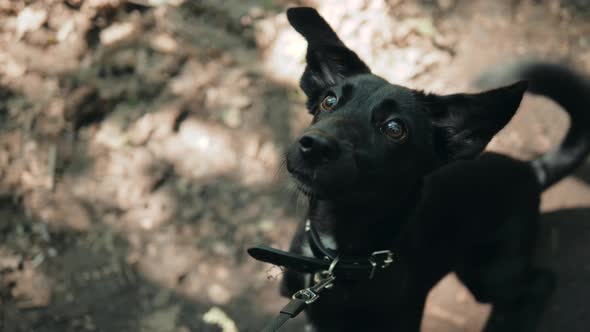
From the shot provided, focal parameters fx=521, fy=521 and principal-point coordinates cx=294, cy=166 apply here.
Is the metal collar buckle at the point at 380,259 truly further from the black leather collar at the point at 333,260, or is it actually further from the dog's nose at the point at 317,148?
the dog's nose at the point at 317,148

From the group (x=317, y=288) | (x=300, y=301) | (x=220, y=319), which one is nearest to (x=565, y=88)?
(x=317, y=288)

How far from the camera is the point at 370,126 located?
224 cm

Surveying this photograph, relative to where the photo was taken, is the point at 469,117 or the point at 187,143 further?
the point at 187,143

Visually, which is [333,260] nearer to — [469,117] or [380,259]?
[380,259]

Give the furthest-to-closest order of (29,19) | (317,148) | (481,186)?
(29,19) → (481,186) → (317,148)

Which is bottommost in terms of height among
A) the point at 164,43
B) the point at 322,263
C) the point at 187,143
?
the point at 322,263

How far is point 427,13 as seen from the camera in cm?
472

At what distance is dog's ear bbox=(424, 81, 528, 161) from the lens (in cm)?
212

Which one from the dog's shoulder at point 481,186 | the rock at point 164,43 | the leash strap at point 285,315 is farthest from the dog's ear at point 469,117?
the rock at point 164,43

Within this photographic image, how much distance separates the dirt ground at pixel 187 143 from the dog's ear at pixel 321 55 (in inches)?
54.8

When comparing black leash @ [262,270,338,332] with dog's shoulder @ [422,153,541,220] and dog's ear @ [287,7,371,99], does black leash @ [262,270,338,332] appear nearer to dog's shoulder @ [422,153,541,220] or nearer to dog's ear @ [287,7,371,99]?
dog's shoulder @ [422,153,541,220]

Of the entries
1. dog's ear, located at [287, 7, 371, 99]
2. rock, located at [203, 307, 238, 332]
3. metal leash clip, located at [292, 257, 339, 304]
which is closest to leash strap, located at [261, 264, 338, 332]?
metal leash clip, located at [292, 257, 339, 304]

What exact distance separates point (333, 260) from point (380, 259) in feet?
0.72

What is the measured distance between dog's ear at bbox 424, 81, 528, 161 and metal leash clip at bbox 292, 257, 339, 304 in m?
0.76
